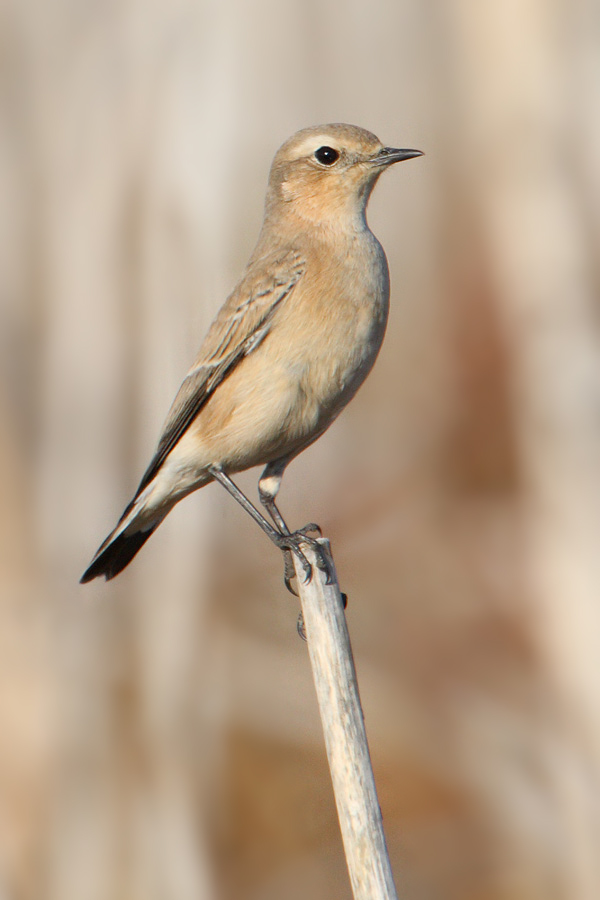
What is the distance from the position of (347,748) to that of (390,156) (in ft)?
6.51

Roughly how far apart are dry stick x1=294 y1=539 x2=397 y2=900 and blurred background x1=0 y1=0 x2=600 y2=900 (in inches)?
91.7

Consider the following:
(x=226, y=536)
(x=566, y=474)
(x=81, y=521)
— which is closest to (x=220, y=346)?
(x=81, y=521)

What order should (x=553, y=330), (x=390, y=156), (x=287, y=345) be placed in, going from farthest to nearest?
(x=553, y=330)
(x=390, y=156)
(x=287, y=345)

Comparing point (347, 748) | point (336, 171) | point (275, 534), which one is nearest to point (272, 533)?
point (275, 534)

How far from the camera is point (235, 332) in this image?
11.6 ft

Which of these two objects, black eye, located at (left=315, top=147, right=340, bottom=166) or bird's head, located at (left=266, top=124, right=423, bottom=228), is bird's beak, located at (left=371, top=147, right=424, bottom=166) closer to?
bird's head, located at (left=266, top=124, right=423, bottom=228)

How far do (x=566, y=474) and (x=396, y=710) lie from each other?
1681mm

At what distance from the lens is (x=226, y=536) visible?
5500 mm

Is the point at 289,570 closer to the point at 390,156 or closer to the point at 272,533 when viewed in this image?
the point at 272,533

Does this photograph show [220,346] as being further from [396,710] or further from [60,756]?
[396,710]

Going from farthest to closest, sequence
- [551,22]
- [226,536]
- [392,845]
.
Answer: [392,845], [551,22], [226,536]

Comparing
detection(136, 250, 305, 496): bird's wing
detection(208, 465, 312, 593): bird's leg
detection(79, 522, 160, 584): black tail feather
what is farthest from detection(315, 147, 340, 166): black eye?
detection(79, 522, 160, 584): black tail feather

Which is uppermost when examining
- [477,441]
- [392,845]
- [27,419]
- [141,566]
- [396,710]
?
[477,441]

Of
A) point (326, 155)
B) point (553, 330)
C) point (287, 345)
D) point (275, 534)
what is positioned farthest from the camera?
point (553, 330)
